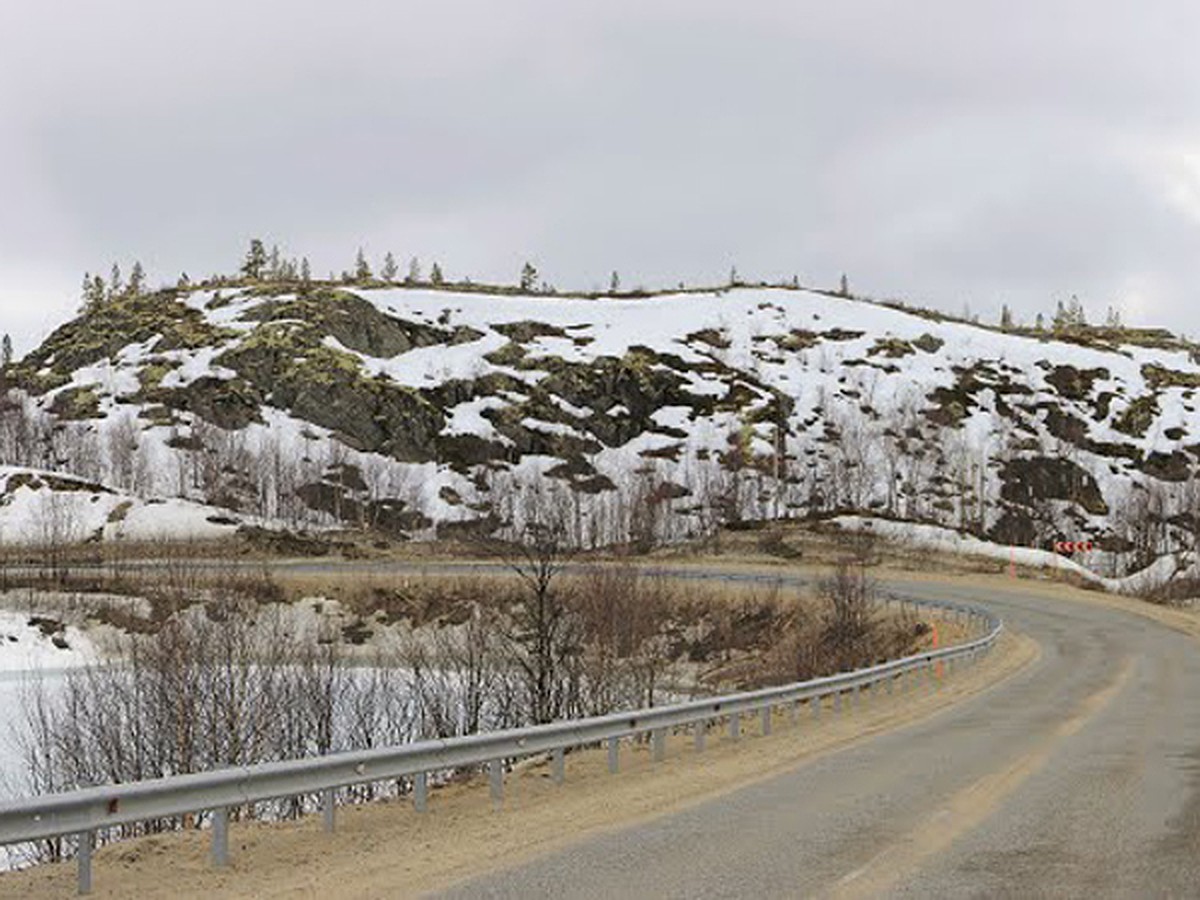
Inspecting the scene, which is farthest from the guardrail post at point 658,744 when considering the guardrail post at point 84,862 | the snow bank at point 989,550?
the snow bank at point 989,550

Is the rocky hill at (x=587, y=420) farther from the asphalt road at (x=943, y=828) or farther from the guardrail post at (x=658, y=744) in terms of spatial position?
the guardrail post at (x=658, y=744)

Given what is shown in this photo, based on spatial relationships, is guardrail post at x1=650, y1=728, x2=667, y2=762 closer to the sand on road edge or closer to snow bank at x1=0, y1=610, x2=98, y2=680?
the sand on road edge

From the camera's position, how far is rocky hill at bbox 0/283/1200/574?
10662cm

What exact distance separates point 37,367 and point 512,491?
6657 cm

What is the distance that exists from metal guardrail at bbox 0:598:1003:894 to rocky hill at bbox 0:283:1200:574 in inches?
3097

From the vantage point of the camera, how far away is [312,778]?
10.0m

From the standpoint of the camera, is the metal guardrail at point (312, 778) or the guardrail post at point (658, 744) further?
the guardrail post at point (658, 744)

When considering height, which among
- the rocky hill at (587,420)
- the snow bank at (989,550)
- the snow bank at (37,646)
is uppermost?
the rocky hill at (587,420)

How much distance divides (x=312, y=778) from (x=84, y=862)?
7.15 feet

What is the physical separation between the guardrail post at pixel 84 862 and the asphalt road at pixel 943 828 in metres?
2.42

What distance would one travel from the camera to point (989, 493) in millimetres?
115188

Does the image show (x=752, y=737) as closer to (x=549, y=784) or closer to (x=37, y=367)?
(x=549, y=784)

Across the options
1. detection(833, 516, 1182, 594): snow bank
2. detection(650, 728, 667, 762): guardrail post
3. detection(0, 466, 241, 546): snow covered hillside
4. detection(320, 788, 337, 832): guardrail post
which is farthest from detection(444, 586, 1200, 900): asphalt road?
detection(0, 466, 241, 546): snow covered hillside

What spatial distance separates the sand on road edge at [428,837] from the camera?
27.9 feet
